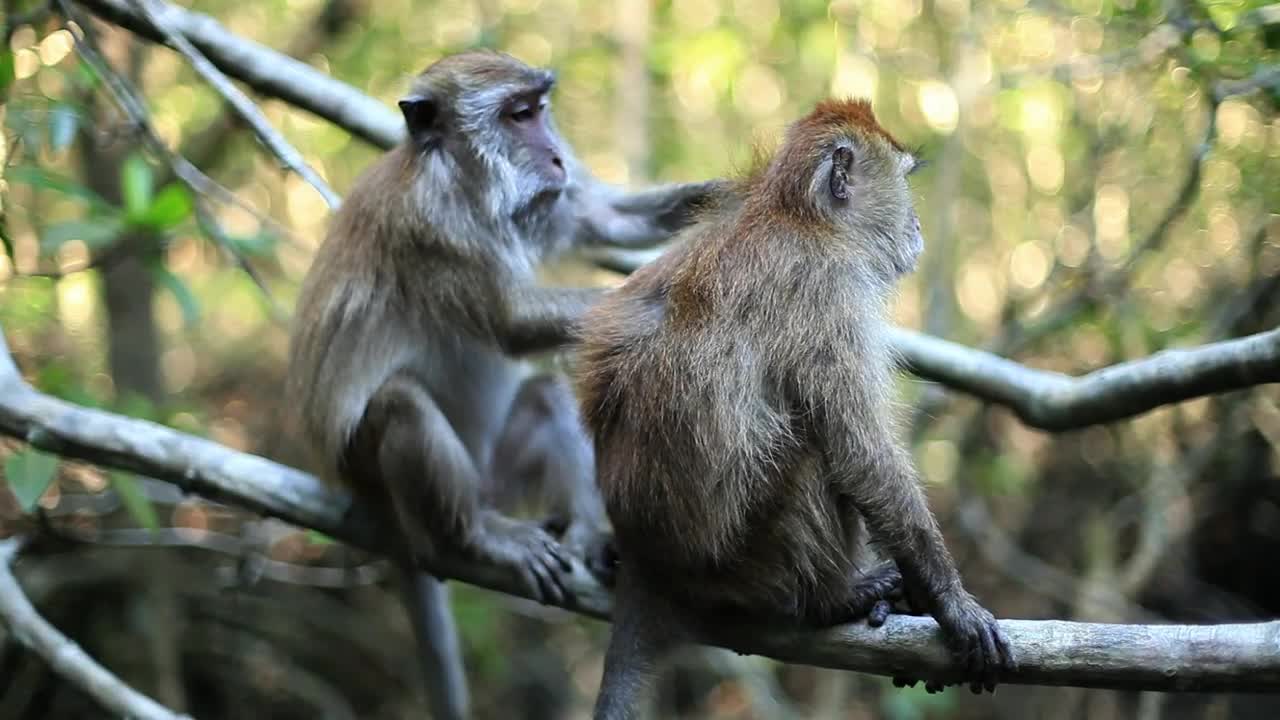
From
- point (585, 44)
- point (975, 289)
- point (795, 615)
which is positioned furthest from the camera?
point (975, 289)

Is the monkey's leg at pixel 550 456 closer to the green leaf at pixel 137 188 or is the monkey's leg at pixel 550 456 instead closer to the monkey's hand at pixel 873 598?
the monkey's hand at pixel 873 598

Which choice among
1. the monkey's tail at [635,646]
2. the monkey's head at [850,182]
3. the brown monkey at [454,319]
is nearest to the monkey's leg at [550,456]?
the brown monkey at [454,319]

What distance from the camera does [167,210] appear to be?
4.75 meters

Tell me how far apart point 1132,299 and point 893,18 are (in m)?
2.70

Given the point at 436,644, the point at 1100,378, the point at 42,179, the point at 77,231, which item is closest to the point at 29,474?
the point at 42,179

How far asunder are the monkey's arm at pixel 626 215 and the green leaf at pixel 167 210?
5.36 ft

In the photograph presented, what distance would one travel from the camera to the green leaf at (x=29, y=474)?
392 cm

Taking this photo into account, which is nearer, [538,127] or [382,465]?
[382,465]

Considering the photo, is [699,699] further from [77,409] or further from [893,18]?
[77,409]

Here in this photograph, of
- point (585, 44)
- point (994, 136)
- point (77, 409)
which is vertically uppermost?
point (994, 136)

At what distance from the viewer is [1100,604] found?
6492mm

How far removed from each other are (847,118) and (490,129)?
1.72m

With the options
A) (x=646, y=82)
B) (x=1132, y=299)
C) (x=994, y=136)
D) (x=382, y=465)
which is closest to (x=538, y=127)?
(x=382, y=465)

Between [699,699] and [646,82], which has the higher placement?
[646,82]
